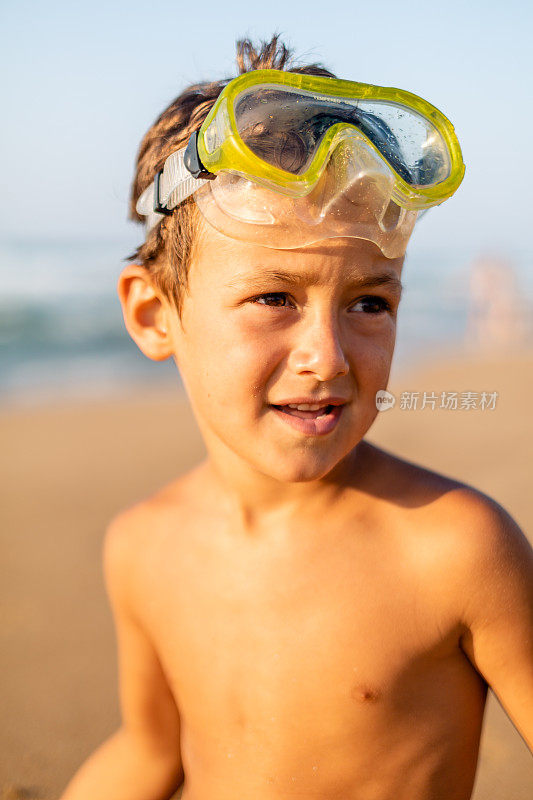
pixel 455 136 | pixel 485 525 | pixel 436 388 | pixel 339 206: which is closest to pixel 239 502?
pixel 485 525

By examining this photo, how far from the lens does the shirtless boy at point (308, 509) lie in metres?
1.77

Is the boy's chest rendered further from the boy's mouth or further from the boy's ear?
the boy's ear

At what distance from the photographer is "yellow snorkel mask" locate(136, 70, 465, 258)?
1731 mm

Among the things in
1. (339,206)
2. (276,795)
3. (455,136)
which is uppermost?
(455,136)

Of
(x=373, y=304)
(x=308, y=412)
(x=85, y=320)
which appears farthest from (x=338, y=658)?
(x=85, y=320)

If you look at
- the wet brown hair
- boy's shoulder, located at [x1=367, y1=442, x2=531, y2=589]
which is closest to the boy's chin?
boy's shoulder, located at [x1=367, y1=442, x2=531, y2=589]

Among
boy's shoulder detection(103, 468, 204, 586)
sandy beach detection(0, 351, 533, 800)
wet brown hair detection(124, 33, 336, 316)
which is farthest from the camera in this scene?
sandy beach detection(0, 351, 533, 800)

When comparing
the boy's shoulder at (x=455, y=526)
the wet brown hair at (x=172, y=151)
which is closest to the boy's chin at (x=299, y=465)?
the boy's shoulder at (x=455, y=526)

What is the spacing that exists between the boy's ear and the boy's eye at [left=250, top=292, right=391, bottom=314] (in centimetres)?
46

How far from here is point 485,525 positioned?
6.15ft

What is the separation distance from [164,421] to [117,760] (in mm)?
5225

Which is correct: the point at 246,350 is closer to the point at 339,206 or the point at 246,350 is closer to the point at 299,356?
the point at 299,356
